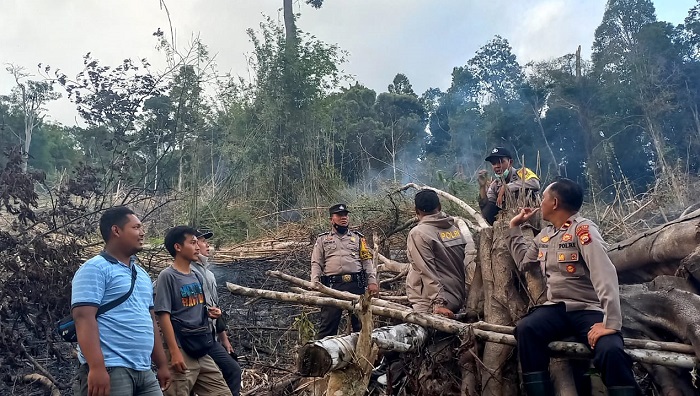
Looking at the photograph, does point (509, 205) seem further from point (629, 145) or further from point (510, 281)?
point (629, 145)

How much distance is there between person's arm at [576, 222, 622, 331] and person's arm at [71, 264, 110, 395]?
2707 mm

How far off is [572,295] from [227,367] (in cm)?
252

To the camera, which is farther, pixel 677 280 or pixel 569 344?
pixel 677 280

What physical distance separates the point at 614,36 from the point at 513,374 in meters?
20.5

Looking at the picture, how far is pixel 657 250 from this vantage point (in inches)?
177

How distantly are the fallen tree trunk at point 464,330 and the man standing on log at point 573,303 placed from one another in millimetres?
86

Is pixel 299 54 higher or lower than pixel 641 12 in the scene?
lower

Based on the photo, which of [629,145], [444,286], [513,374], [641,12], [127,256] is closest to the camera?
[127,256]

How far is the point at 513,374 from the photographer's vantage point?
160 inches

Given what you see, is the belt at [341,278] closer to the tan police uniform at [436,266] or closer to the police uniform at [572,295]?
the tan police uniform at [436,266]

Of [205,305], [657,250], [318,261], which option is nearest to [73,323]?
[205,305]

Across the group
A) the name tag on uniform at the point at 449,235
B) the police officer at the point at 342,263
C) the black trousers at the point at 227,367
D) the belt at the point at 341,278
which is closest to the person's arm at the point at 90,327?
the black trousers at the point at 227,367

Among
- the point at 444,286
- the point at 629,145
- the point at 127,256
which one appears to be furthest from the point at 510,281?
the point at 629,145

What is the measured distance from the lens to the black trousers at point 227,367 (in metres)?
4.43
